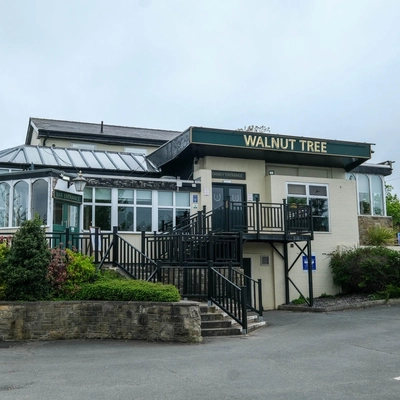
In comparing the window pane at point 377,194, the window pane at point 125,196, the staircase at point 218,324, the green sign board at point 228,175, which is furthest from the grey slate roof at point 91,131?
the staircase at point 218,324

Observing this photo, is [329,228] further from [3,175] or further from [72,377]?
[72,377]

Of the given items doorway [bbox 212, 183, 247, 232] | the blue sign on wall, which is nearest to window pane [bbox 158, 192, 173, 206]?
doorway [bbox 212, 183, 247, 232]

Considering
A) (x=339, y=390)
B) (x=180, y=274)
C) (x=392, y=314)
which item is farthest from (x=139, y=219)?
(x=339, y=390)

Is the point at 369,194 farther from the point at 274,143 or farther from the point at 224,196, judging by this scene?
the point at 224,196

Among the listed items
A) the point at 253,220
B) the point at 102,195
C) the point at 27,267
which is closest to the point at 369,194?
the point at 253,220

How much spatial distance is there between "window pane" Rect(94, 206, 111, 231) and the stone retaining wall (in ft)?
22.8

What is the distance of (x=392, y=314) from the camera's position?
15742mm

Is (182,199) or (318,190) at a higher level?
(318,190)

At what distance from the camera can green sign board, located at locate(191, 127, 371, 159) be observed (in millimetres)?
19328

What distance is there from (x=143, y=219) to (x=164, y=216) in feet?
2.70

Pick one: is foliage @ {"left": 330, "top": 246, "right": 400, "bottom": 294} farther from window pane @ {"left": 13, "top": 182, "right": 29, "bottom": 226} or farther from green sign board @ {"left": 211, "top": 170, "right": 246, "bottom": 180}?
window pane @ {"left": 13, "top": 182, "right": 29, "bottom": 226}

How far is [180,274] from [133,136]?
17.7 meters

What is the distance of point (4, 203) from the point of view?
673 inches

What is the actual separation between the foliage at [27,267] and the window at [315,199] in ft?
37.8
